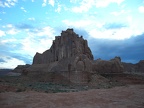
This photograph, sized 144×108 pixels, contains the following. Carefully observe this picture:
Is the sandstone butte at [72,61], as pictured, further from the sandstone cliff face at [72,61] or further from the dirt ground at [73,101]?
the dirt ground at [73,101]

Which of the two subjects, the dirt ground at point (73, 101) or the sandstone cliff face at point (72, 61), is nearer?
the dirt ground at point (73, 101)

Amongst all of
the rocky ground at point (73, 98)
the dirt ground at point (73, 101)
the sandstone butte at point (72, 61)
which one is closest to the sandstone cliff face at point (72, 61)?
the sandstone butte at point (72, 61)

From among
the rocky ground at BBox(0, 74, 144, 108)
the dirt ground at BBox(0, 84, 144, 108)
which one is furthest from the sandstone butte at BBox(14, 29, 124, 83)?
the dirt ground at BBox(0, 84, 144, 108)

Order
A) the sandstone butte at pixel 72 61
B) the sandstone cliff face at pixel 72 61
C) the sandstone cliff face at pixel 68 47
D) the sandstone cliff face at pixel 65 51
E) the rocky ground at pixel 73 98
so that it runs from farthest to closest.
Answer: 1. the sandstone cliff face at pixel 68 47
2. the sandstone cliff face at pixel 65 51
3. the sandstone butte at pixel 72 61
4. the sandstone cliff face at pixel 72 61
5. the rocky ground at pixel 73 98

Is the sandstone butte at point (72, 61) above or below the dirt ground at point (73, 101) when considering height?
above

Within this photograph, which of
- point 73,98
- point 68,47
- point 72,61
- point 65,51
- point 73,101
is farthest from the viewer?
point 65,51

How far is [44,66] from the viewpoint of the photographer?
3088 inches

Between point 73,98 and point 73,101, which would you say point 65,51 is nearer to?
point 73,98

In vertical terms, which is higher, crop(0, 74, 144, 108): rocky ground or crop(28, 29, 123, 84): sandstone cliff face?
crop(28, 29, 123, 84): sandstone cliff face

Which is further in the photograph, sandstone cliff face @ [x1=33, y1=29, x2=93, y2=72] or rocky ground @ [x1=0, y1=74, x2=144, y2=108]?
sandstone cliff face @ [x1=33, y1=29, x2=93, y2=72]

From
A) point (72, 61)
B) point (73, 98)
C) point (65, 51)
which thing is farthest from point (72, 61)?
point (73, 98)

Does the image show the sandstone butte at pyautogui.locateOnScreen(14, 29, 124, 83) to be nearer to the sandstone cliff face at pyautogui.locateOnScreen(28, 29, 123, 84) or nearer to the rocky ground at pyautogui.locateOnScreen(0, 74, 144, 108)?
the sandstone cliff face at pyautogui.locateOnScreen(28, 29, 123, 84)

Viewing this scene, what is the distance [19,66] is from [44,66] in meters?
44.1

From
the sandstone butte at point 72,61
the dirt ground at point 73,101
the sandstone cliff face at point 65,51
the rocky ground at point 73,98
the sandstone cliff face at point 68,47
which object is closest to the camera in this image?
the dirt ground at point 73,101
